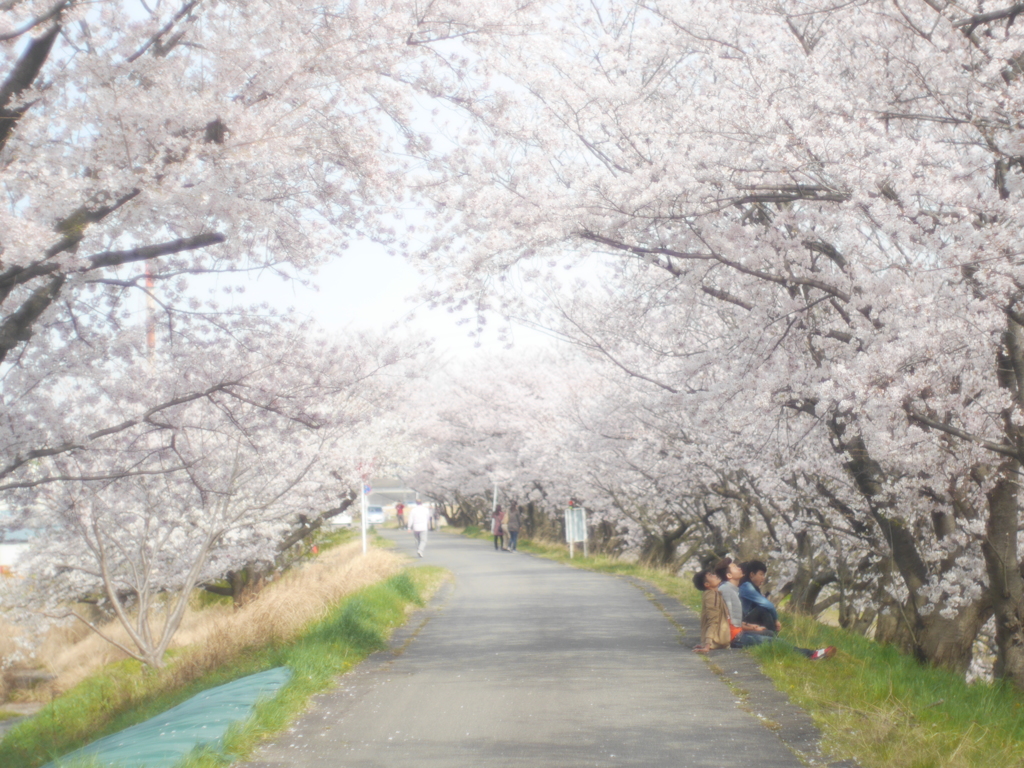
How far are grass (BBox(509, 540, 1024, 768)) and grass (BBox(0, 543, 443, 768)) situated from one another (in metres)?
4.00

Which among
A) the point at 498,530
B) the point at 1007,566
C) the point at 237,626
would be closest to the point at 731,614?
the point at 1007,566

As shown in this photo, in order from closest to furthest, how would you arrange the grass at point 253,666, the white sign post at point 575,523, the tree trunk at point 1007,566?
the tree trunk at point 1007,566, the grass at point 253,666, the white sign post at point 575,523

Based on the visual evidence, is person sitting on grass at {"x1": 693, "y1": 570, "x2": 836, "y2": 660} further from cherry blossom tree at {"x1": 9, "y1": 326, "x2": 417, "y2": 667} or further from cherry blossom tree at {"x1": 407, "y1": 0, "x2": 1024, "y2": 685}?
cherry blossom tree at {"x1": 9, "y1": 326, "x2": 417, "y2": 667}

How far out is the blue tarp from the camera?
5648 mm

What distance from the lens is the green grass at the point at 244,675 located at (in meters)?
6.82

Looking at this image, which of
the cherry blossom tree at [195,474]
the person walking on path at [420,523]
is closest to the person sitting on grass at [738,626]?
the cherry blossom tree at [195,474]

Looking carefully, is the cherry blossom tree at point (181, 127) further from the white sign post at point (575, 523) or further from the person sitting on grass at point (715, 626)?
the white sign post at point (575, 523)

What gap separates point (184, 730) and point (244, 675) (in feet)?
9.62

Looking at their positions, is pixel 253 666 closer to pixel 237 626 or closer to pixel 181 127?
pixel 237 626

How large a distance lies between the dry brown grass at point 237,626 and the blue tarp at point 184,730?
280cm

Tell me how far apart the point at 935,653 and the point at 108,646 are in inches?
638

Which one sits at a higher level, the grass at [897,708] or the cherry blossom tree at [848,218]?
the cherry blossom tree at [848,218]

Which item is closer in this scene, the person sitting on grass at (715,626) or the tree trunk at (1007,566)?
the tree trunk at (1007,566)

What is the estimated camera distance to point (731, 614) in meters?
10.1
